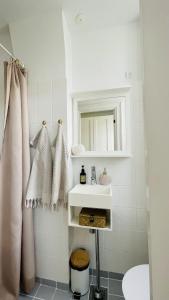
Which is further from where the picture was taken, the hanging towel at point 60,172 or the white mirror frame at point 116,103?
the white mirror frame at point 116,103

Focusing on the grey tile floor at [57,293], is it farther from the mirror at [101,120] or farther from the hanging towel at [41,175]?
the mirror at [101,120]

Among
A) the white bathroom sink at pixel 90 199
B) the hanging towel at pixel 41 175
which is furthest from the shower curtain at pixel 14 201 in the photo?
the white bathroom sink at pixel 90 199

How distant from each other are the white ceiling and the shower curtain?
475 mm

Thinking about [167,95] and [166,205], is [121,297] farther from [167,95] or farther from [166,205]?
[167,95]

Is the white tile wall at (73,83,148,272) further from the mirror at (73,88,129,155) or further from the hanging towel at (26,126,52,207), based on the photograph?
the hanging towel at (26,126,52,207)

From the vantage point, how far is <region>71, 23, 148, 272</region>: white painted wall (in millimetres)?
1489

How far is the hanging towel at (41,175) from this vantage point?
54.5 inches

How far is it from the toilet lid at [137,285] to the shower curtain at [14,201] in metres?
0.85

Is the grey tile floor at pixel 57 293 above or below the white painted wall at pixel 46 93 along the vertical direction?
below

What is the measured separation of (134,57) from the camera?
1.49m

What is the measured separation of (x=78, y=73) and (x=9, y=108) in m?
0.78

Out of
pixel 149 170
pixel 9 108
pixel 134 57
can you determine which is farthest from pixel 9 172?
pixel 134 57

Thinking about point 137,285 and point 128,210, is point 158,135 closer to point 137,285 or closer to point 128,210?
point 137,285

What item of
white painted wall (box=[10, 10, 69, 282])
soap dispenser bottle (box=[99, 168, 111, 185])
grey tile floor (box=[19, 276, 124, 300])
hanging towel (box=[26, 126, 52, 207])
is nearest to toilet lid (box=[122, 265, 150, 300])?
grey tile floor (box=[19, 276, 124, 300])
